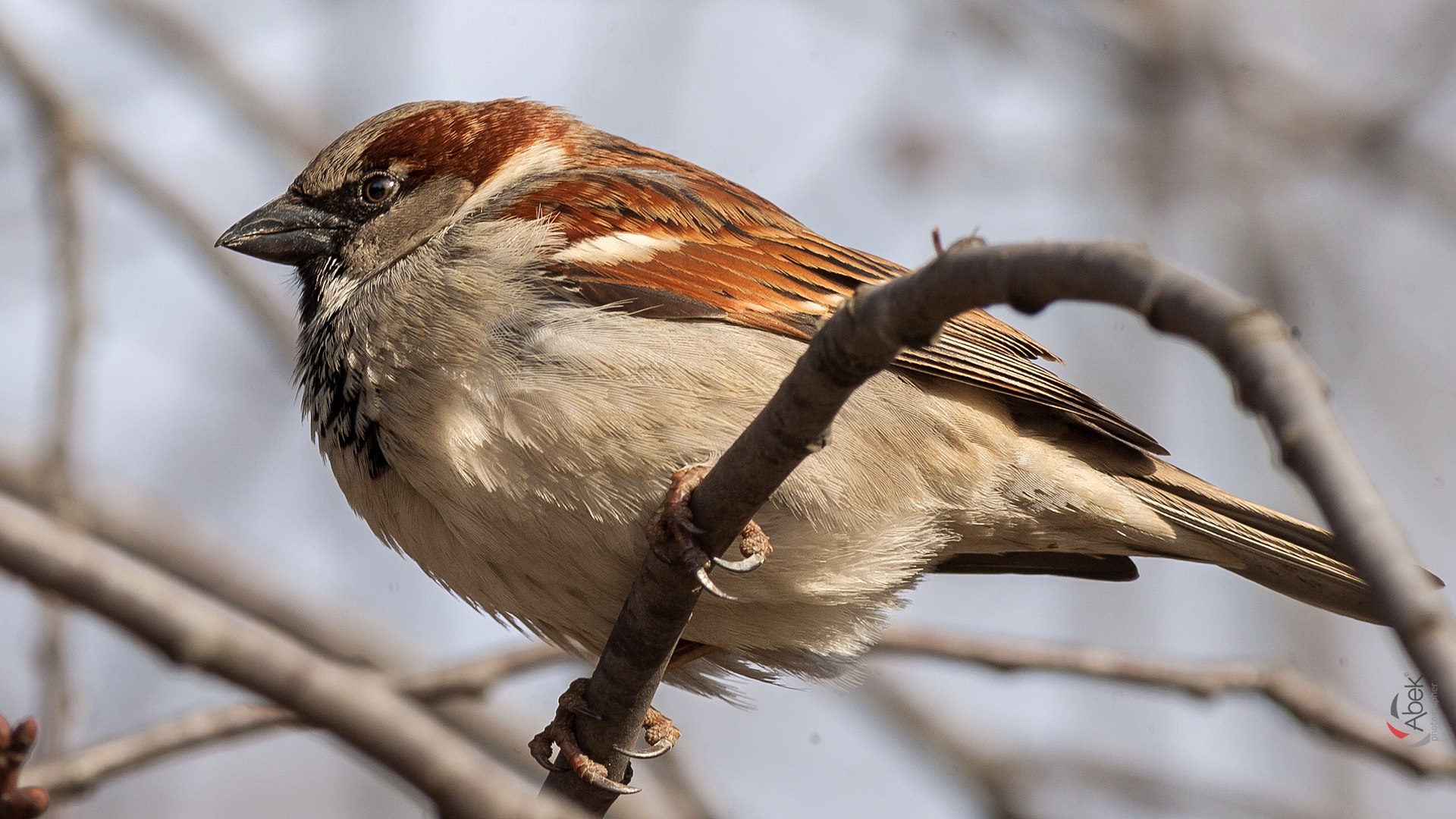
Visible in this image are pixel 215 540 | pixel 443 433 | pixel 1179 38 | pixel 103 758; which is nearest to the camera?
pixel 103 758

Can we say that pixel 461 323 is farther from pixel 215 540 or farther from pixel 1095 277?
pixel 215 540

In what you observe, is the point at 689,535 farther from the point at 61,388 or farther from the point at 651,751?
Result: the point at 61,388

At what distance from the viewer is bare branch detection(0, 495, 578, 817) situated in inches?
53.2

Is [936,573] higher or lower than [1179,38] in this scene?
lower

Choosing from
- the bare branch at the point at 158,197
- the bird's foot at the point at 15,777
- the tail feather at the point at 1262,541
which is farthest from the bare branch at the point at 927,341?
the bare branch at the point at 158,197

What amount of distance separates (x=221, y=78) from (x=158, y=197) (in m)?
1.11

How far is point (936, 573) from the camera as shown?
3.73 m

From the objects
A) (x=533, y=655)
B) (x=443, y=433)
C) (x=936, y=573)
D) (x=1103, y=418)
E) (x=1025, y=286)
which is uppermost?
(x=1025, y=286)

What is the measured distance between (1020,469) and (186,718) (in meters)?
1.96

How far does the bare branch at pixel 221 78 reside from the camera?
241 inches

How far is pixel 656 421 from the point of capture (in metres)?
2.89

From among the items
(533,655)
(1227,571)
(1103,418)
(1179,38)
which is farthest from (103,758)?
(1179,38)

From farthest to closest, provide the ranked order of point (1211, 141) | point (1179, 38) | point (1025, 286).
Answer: point (1211, 141) → point (1179, 38) → point (1025, 286)

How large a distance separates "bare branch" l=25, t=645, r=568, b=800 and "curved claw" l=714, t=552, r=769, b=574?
78cm
